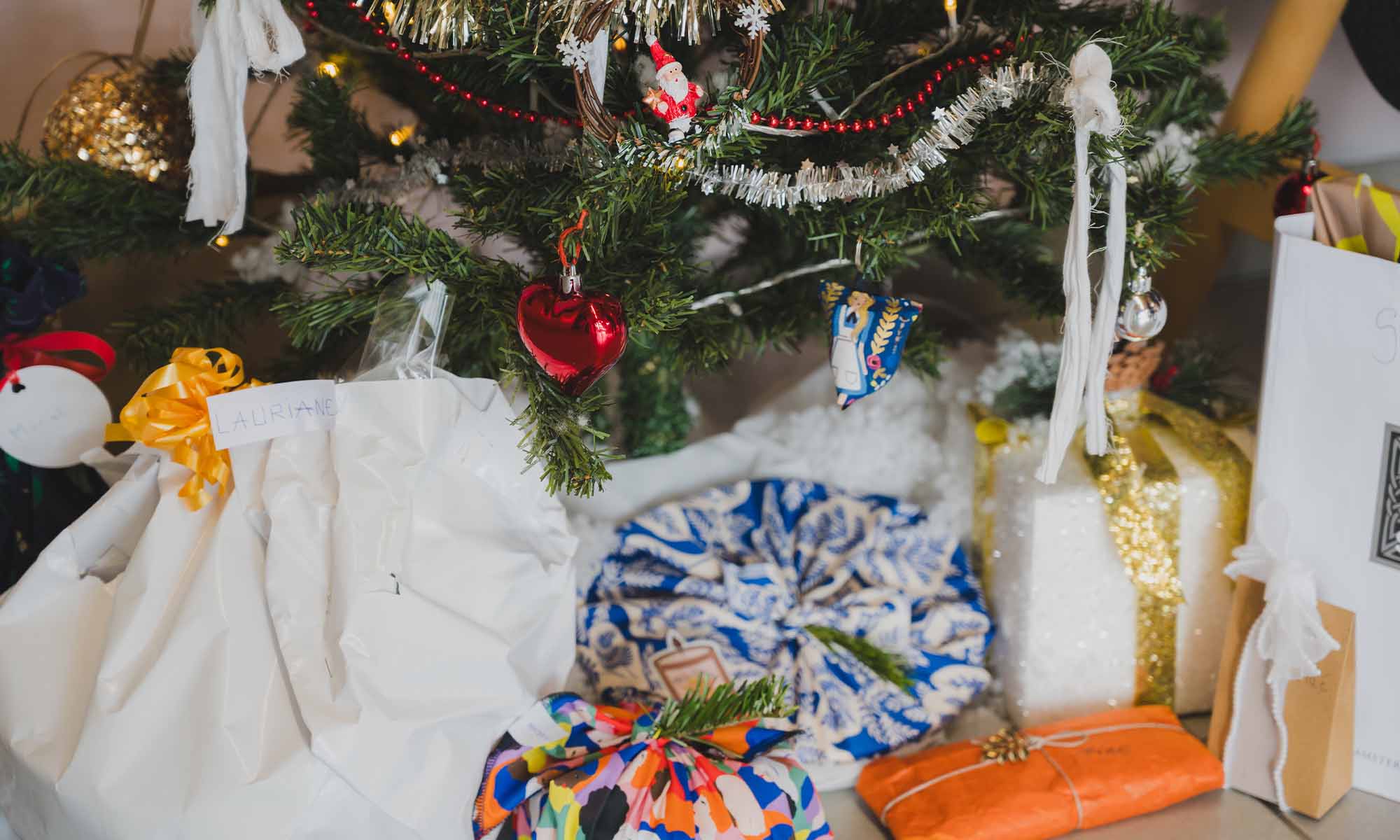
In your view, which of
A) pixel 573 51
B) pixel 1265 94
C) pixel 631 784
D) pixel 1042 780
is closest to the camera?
pixel 573 51

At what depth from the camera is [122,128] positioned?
30.4 inches

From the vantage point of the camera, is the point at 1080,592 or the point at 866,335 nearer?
the point at 866,335

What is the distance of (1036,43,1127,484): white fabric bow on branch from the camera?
0.56 meters

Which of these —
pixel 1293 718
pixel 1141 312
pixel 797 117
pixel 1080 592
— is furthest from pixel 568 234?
pixel 1293 718

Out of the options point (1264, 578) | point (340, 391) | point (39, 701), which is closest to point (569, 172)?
point (340, 391)

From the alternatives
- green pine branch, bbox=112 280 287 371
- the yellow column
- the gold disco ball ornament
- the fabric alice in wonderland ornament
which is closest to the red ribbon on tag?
green pine branch, bbox=112 280 287 371

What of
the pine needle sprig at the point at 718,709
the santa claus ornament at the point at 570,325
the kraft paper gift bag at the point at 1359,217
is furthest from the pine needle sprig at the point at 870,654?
the kraft paper gift bag at the point at 1359,217

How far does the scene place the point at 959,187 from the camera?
64cm

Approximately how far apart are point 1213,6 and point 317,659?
1.11 meters

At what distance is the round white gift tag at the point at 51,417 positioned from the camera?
70 centimetres

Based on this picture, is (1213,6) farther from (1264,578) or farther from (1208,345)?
(1264,578)

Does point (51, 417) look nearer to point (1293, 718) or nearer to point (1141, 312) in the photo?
point (1141, 312)

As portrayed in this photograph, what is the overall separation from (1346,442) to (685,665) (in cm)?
49

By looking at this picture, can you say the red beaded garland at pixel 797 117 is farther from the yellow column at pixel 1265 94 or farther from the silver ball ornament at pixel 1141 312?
the yellow column at pixel 1265 94
